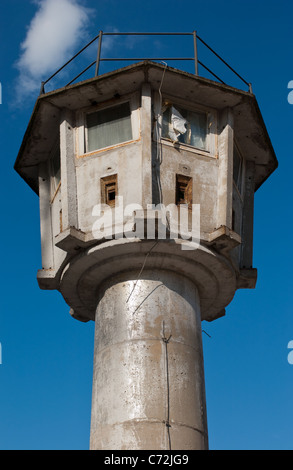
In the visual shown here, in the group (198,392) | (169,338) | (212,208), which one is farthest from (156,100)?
(198,392)

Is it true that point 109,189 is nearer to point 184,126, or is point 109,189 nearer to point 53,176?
point 184,126

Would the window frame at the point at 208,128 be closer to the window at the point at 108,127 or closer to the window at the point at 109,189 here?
the window at the point at 108,127

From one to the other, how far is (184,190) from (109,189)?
167 centimetres

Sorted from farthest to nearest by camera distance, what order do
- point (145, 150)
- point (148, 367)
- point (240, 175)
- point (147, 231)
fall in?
1. point (240, 175)
2. point (145, 150)
3. point (147, 231)
4. point (148, 367)

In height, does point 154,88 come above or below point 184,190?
above

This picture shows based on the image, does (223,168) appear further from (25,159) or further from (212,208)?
(25,159)

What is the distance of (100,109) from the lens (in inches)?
714

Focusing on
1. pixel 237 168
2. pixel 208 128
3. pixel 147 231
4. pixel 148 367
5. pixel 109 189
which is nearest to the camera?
pixel 148 367

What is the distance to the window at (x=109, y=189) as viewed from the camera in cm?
1712

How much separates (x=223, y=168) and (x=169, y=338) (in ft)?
13.5

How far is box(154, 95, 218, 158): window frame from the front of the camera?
17.4 meters

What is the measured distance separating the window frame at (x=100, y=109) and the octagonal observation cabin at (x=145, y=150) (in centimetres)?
2

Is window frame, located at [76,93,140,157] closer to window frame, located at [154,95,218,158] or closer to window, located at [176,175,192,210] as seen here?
window frame, located at [154,95,218,158]

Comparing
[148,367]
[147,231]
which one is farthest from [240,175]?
[148,367]
